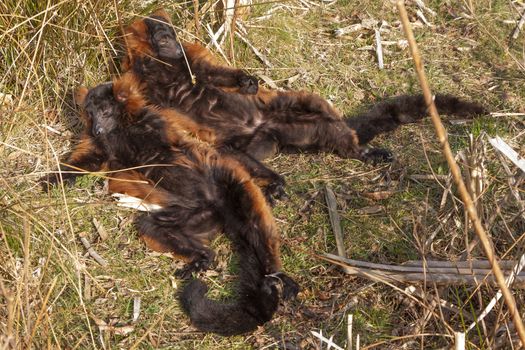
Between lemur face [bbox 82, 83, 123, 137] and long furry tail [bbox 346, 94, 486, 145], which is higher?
lemur face [bbox 82, 83, 123, 137]

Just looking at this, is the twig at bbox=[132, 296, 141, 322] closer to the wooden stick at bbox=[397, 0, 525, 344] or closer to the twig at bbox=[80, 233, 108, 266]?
the twig at bbox=[80, 233, 108, 266]

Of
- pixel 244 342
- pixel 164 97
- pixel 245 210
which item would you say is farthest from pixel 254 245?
pixel 164 97

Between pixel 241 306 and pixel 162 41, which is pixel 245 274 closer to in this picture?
pixel 241 306

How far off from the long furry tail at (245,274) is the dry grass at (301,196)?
114mm

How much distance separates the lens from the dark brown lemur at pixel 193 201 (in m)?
4.48

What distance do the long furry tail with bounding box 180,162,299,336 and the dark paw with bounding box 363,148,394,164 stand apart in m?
1.12

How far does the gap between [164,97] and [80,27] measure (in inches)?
35.3

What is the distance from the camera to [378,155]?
19.0ft

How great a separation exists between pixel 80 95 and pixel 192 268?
1944 millimetres

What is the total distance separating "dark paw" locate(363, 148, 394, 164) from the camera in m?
5.77

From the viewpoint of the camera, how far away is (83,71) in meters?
6.08

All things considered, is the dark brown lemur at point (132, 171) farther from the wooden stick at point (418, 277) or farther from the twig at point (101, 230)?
the wooden stick at point (418, 277)

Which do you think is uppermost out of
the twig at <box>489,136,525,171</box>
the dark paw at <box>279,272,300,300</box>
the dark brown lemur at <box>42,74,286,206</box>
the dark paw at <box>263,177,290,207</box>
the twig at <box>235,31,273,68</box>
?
the twig at <box>489,136,525,171</box>

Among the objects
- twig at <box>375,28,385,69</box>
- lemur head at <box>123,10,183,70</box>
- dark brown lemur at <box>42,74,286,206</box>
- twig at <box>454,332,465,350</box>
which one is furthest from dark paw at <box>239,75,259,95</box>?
twig at <box>454,332,465,350</box>
